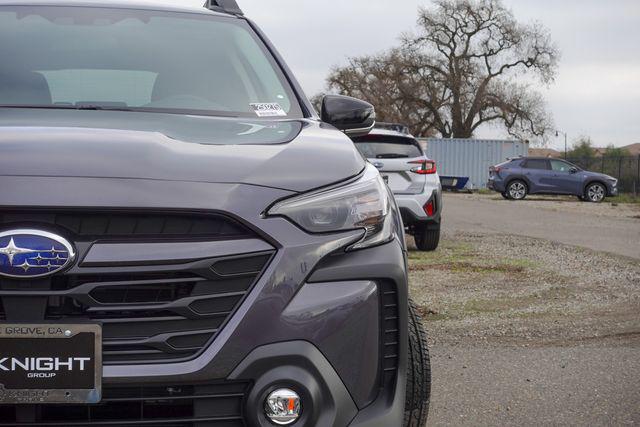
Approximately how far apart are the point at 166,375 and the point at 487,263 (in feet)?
27.0

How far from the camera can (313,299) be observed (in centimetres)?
226

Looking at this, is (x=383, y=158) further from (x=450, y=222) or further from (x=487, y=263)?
(x=450, y=222)

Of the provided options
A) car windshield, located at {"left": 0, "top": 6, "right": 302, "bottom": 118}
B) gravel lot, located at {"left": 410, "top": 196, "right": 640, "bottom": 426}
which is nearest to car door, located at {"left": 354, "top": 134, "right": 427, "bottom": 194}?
gravel lot, located at {"left": 410, "top": 196, "right": 640, "bottom": 426}

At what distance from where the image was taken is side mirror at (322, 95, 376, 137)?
11.8ft

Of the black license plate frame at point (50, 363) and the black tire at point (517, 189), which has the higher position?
the black license plate frame at point (50, 363)

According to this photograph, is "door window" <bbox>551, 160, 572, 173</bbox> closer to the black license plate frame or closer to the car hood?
the car hood

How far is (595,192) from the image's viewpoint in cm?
3294

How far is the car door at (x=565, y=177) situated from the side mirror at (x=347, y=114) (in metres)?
30.5

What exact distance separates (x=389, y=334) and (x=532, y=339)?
353 centimetres

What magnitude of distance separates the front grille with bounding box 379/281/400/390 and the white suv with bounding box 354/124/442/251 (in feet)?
28.2

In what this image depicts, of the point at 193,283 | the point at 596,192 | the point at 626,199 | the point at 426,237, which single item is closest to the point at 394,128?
the point at 426,237

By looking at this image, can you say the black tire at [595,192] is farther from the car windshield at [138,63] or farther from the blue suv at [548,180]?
the car windshield at [138,63]

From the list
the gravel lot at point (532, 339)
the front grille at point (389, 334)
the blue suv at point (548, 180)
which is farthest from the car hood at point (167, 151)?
the blue suv at point (548, 180)

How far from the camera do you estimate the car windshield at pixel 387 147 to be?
36.8 ft
